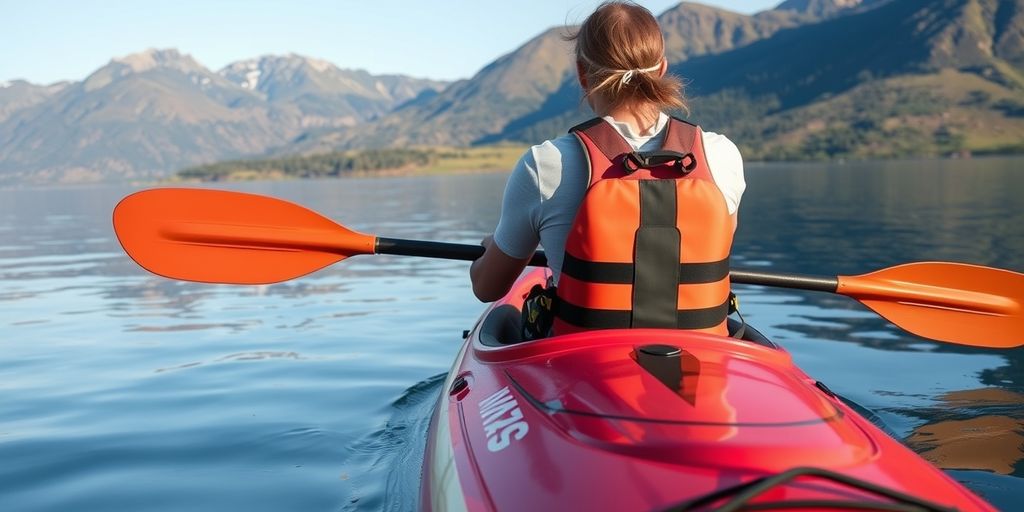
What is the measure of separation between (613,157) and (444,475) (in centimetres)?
149

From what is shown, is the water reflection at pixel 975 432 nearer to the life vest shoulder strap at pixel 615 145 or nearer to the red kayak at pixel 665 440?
the red kayak at pixel 665 440

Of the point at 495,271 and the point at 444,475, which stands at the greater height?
the point at 495,271

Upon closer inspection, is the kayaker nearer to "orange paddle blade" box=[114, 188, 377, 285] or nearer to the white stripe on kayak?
the white stripe on kayak

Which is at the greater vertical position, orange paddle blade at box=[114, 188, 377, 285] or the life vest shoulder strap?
the life vest shoulder strap

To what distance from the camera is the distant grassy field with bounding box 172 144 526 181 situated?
147125mm

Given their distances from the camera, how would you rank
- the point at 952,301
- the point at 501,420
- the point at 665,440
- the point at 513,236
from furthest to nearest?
the point at 952,301
the point at 513,236
the point at 501,420
the point at 665,440

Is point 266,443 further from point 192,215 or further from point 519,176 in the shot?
point 519,176

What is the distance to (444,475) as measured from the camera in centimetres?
334

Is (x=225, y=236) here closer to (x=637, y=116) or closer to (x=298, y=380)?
(x=298, y=380)

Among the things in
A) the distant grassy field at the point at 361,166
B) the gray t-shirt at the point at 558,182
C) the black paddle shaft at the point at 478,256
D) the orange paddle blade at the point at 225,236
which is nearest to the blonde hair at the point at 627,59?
the gray t-shirt at the point at 558,182

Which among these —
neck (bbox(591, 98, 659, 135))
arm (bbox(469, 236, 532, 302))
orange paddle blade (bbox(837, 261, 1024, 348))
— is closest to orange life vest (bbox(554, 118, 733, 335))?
neck (bbox(591, 98, 659, 135))

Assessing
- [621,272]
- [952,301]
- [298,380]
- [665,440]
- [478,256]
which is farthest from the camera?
[298,380]

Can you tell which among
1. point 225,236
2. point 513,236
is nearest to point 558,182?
point 513,236

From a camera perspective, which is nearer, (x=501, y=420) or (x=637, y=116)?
(x=501, y=420)
